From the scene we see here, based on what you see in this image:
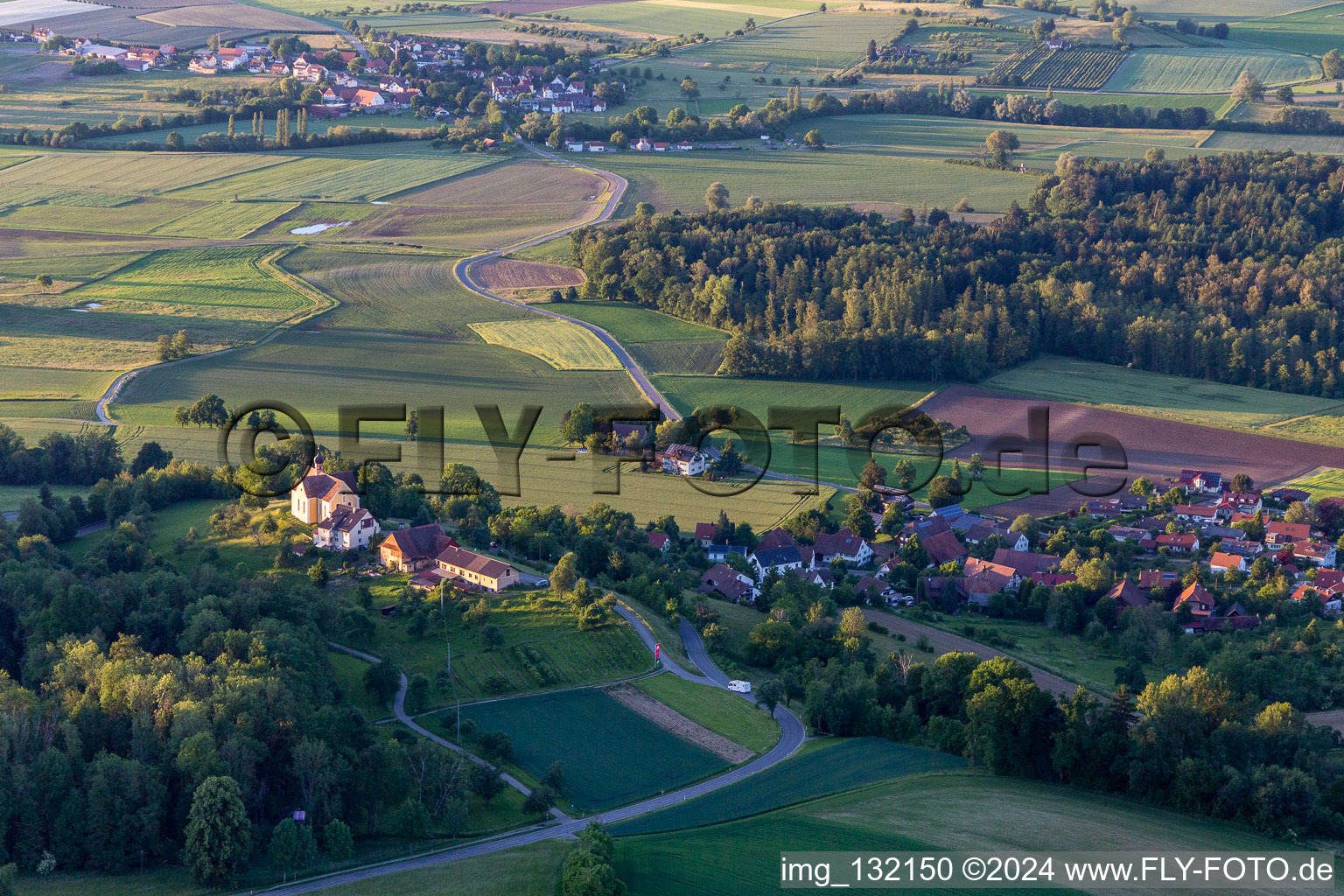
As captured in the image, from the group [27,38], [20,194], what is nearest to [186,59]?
[27,38]

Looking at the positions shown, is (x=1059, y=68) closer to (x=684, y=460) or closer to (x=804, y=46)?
(x=804, y=46)

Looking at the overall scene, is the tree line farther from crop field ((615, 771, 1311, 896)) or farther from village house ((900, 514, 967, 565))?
crop field ((615, 771, 1311, 896))

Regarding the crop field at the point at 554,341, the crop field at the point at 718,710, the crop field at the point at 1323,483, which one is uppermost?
the crop field at the point at 554,341

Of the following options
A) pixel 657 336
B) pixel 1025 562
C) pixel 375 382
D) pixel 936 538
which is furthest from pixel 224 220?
pixel 1025 562

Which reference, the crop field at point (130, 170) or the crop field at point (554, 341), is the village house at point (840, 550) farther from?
the crop field at point (130, 170)

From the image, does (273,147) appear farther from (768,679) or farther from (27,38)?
(768,679)

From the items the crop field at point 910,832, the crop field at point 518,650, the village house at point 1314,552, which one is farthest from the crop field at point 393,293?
the crop field at point 910,832
